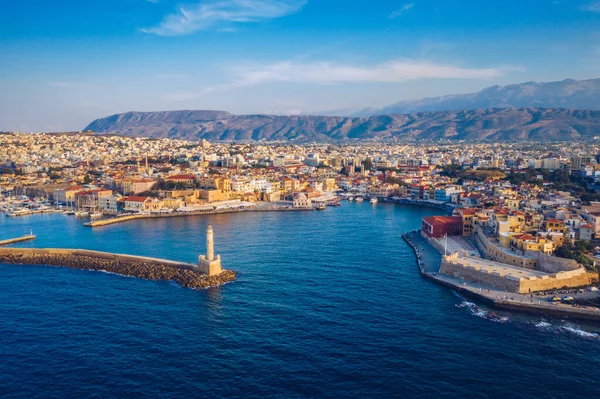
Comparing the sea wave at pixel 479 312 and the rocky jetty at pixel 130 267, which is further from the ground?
the rocky jetty at pixel 130 267

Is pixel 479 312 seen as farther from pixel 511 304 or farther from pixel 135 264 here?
pixel 135 264

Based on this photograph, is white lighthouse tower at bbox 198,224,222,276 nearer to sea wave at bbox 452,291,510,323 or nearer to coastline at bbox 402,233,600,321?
coastline at bbox 402,233,600,321

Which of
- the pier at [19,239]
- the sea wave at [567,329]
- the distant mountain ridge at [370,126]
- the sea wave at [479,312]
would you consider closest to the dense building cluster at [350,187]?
the sea wave at [479,312]

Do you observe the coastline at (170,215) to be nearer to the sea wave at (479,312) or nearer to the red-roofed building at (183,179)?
the red-roofed building at (183,179)

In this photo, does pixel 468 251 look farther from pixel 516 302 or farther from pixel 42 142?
pixel 42 142

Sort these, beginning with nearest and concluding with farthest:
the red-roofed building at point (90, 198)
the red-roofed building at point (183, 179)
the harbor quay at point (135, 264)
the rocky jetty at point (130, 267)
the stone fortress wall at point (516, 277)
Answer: the stone fortress wall at point (516, 277), the rocky jetty at point (130, 267), the harbor quay at point (135, 264), the red-roofed building at point (90, 198), the red-roofed building at point (183, 179)
